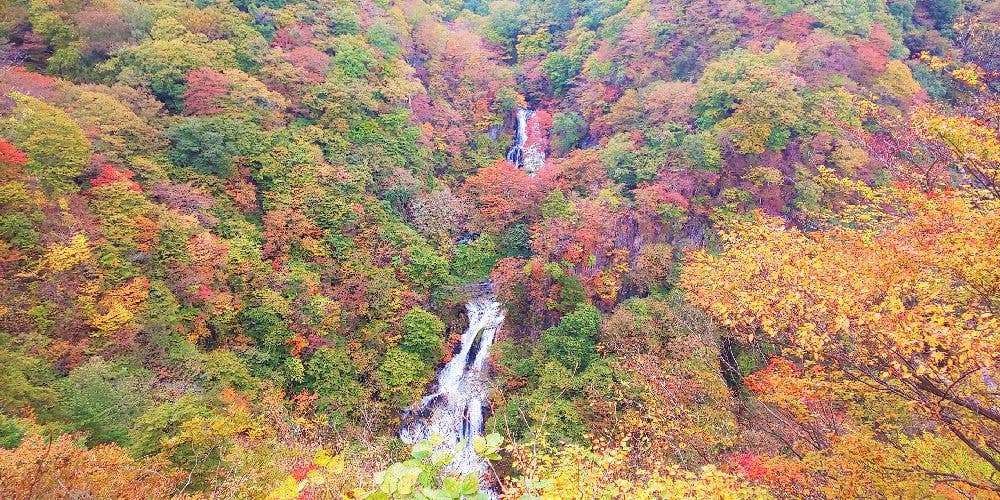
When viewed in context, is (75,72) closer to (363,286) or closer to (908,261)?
(363,286)

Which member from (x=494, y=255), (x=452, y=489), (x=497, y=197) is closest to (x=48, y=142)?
(x=494, y=255)

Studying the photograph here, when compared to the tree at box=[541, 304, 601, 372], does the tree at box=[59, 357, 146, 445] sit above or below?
above

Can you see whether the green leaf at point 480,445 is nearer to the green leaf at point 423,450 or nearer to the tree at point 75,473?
the green leaf at point 423,450

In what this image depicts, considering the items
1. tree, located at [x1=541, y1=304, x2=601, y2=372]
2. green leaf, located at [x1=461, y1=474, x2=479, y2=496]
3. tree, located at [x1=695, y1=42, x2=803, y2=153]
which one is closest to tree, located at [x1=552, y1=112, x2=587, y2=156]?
tree, located at [x1=695, y1=42, x2=803, y2=153]

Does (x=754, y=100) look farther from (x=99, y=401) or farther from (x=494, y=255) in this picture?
(x=99, y=401)

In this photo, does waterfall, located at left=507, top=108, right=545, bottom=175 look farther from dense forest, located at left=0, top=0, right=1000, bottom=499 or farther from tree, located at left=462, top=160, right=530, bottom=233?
tree, located at left=462, top=160, right=530, bottom=233

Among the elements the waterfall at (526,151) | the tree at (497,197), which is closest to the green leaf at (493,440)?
the tree at (497,197)
